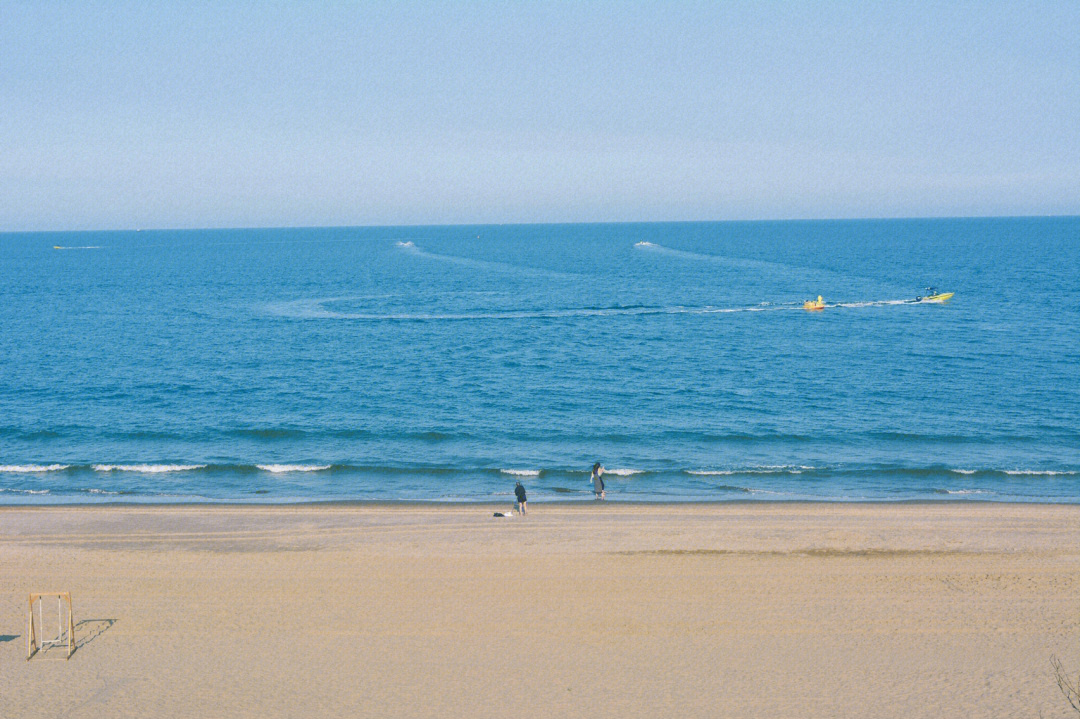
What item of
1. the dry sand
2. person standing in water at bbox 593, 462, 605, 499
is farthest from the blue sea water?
the dry sand

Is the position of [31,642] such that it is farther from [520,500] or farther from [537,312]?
[537,312]

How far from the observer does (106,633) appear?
60.0ft

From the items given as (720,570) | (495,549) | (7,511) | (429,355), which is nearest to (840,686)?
(720,570)

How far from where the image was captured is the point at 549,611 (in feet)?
64.2

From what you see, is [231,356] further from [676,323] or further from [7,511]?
[676,323]

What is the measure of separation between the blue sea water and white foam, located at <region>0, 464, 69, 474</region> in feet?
0.42

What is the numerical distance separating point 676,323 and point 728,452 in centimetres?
3676

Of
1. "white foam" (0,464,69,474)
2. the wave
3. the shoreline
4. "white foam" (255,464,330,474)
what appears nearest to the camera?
the shoreline

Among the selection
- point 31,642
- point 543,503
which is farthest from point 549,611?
point 31,642

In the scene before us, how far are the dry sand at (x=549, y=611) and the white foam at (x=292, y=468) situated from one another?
19.9 feet

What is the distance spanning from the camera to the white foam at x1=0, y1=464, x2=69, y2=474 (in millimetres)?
33844

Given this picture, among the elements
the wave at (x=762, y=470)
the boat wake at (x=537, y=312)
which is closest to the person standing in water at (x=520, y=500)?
the wave at (x=762, y=470)

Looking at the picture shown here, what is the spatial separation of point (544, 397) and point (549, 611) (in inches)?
1016

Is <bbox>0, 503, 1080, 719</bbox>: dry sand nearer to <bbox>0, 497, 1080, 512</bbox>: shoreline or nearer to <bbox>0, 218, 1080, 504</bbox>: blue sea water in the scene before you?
<bbox>0, 497, 1080, 512</bbox>: shoreline
